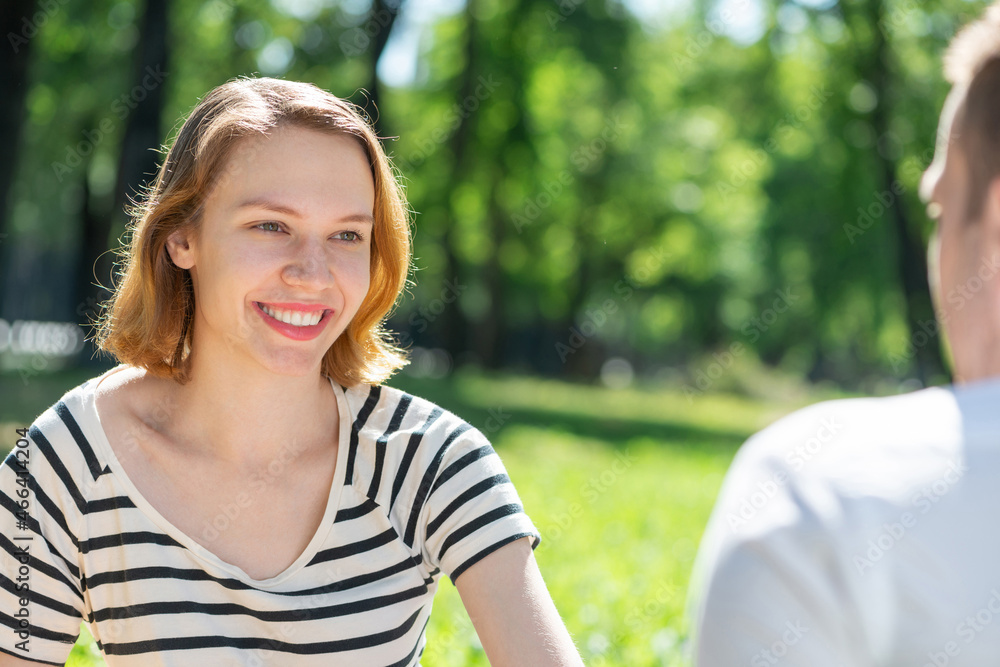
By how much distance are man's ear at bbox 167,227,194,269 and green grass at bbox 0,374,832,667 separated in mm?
2011

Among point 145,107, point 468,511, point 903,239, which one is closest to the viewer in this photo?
point 468,511

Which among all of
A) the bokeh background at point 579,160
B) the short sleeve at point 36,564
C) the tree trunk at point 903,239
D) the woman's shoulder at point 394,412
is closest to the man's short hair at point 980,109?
the woman's shoulder at point 394,412

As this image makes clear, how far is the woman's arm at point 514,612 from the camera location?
2023 mm

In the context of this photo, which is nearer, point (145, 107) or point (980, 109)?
point (980, 109)

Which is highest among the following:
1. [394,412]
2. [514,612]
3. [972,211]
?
[972,211]

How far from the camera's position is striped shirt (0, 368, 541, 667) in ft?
6.81

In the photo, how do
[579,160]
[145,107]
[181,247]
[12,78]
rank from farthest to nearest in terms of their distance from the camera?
[579,160]
[145,107]
[12,78]
[181,247]

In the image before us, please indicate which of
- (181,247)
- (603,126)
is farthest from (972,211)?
(603,126)

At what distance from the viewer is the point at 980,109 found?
1.15 m

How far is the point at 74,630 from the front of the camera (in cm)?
213

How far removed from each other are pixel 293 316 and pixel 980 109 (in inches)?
62.6

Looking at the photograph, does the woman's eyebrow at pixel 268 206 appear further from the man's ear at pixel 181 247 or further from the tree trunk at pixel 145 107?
the tree trunk at pixel 145 107

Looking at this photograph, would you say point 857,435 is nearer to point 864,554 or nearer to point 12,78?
point 864,554

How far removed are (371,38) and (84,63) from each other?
16.2 ft
